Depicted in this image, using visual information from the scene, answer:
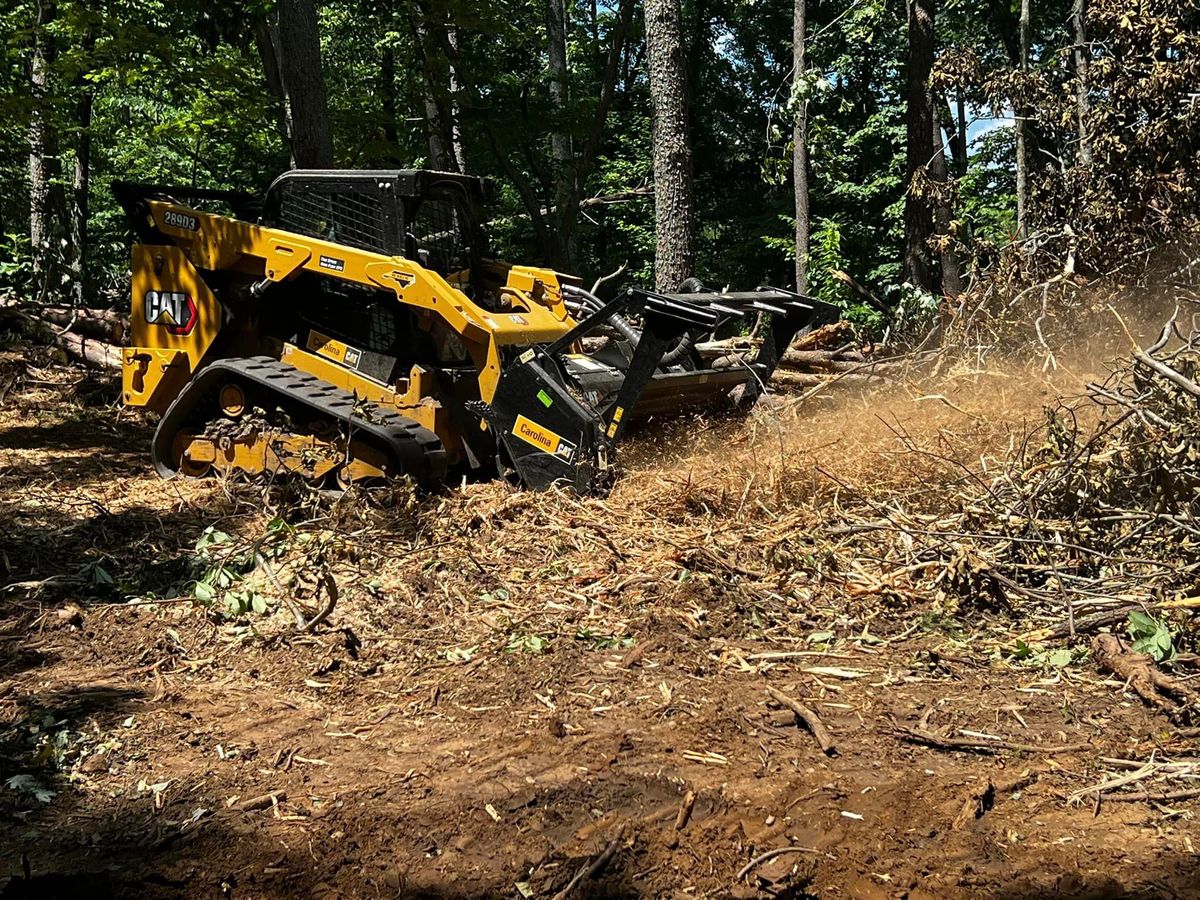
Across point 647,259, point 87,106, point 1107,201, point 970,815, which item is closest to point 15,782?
point 970,815

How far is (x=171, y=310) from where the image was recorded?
7.78 metres

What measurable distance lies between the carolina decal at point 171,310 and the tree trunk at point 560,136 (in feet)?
25.0

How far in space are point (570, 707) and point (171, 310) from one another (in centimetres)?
547

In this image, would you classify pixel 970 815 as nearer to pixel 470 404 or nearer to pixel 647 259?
pixel 470 404

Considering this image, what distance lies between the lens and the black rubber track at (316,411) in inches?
257

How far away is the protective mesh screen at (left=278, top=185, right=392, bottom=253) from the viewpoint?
6941 mm

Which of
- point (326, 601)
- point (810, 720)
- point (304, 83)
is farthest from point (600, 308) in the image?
point (304, 83)

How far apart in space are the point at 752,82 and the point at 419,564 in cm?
2856

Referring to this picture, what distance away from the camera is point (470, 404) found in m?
6.75

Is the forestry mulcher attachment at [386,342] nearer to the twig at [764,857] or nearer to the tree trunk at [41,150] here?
the twig at [764,857]

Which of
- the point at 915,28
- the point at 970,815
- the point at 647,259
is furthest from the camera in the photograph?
the point at 647,259

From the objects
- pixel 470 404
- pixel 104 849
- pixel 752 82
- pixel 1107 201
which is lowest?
pixel 104 849

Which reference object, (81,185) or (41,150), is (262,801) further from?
(81,185)

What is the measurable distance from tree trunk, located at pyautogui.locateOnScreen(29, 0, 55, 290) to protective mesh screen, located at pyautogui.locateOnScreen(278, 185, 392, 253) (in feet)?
23.3
